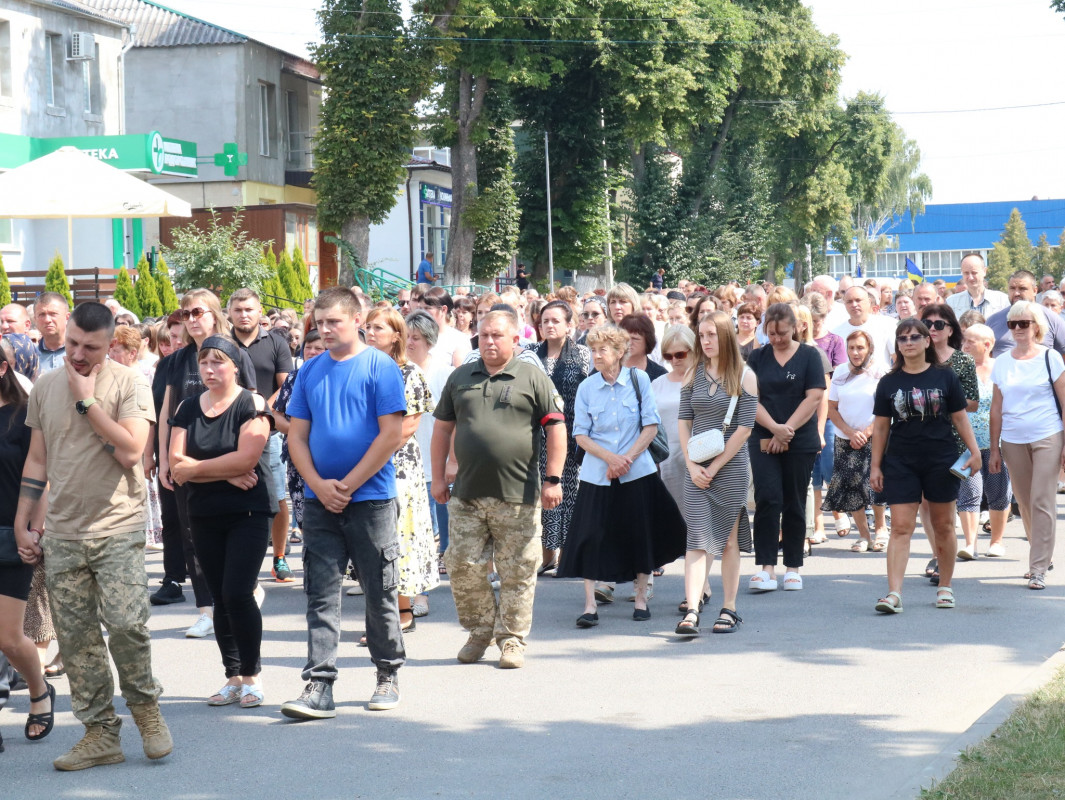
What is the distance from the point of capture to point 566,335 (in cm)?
1001

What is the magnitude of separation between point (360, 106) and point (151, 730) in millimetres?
29600

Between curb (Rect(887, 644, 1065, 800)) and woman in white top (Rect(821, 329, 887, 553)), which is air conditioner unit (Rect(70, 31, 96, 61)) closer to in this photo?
woman in white top (Rect(821, 329, 887, 553))

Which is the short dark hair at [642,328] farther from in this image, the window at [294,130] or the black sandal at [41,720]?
the window at [294,130]

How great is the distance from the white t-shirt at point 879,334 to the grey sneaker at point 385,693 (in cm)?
635

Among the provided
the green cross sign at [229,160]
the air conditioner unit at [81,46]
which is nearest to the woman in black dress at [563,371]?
the air conditioner unit at [81,46]

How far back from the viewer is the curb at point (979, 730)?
5.22 m

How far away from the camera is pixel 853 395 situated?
1144 centimetres

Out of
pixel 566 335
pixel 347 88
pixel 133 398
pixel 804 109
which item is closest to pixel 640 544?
pixel 566 335

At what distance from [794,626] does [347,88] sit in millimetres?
27761

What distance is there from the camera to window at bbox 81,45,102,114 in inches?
1299

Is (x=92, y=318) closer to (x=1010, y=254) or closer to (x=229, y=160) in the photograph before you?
(x=229, y=160)

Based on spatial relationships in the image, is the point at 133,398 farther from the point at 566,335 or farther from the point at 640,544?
the point at 566,335

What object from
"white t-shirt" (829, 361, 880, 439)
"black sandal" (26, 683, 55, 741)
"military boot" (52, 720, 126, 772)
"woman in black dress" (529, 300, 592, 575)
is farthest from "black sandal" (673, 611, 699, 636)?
"white t-shirt" (829, 361, 880, 439)

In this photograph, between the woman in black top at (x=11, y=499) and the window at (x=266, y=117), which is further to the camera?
the window at (x=266, y=117)
